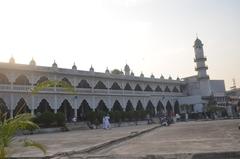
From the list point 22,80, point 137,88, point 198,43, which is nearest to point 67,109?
point 22,80

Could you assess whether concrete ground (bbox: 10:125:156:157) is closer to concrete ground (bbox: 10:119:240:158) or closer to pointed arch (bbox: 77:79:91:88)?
concrete ground (bbox: 10:119:240:158)

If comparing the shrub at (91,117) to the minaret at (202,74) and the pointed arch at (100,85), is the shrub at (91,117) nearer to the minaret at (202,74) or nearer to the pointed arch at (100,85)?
the pointed arch at (100,85)

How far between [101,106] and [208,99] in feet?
76.2

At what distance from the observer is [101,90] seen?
135ft

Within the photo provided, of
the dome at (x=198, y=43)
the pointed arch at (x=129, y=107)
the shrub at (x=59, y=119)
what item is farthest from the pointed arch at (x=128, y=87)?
the dome at (x=198, y=43)

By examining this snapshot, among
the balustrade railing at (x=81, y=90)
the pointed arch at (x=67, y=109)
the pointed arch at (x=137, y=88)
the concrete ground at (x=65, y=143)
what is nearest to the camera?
the concrete ground at (x=65, y=143)

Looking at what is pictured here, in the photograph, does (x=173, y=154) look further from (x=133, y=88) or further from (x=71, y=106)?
(x=133, y=88)

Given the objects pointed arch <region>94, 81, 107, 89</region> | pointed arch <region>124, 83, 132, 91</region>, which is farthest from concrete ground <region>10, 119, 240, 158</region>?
pointed arch <region>124, 83, 132, 91</region>

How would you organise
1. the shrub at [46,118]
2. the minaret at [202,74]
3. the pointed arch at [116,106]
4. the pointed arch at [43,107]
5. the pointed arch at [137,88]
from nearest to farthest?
the shrub at [46,118], the pointed arch at [43,107], the pointed arch at [116,106], the pointed arch at [137,88], the minaret at [202,74]

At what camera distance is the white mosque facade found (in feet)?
105

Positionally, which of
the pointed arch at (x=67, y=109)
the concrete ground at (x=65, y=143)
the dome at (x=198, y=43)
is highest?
the dome at (x=198, y=43)

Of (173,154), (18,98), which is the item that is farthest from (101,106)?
(173,154)

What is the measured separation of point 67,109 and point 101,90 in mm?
5032

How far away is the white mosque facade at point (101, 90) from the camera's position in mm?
32156
